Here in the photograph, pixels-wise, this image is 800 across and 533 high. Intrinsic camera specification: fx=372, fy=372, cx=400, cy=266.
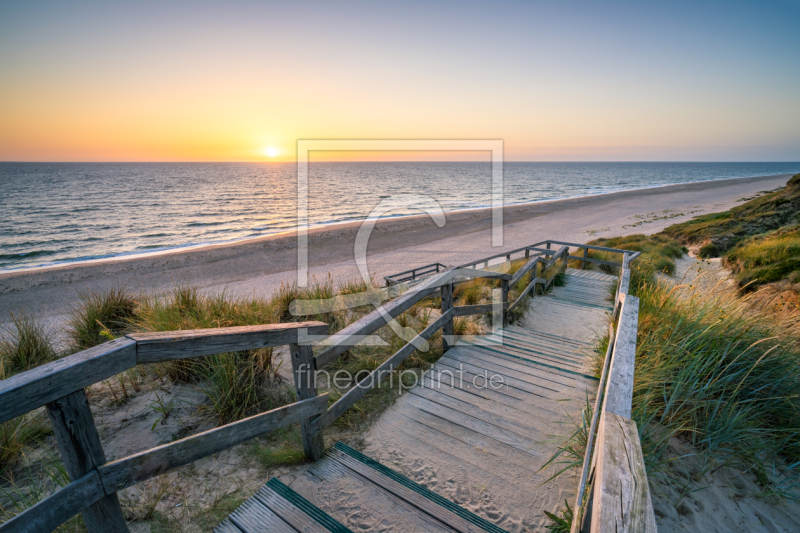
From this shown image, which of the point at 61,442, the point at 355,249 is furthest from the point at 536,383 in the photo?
the point at 355,249

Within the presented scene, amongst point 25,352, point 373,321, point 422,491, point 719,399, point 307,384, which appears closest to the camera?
point 422,491

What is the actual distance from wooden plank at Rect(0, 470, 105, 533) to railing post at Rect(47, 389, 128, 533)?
5 cm

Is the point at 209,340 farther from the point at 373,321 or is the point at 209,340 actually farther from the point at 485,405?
the point at 485,405

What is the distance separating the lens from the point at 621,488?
4.65 ft

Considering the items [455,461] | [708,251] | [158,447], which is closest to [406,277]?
[455,461]

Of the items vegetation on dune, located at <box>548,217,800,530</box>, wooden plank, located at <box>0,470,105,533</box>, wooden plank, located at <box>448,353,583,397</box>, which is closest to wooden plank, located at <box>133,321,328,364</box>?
wooden plank, located at <box>0,470,105,533</box>

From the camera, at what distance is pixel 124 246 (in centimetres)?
2467

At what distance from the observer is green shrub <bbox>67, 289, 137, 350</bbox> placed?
602cm

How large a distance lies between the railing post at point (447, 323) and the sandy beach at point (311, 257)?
4.87 m

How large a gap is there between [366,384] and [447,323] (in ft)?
6.51

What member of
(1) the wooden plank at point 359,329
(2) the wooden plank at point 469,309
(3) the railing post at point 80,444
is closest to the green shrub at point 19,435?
(3) the railing post at point 80,444

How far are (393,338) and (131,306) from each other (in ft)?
17.6

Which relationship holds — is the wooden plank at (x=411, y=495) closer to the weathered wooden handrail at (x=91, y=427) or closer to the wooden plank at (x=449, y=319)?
the weathered wooden handrail at (x=91, y=427)

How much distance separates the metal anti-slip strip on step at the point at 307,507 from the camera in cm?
249
